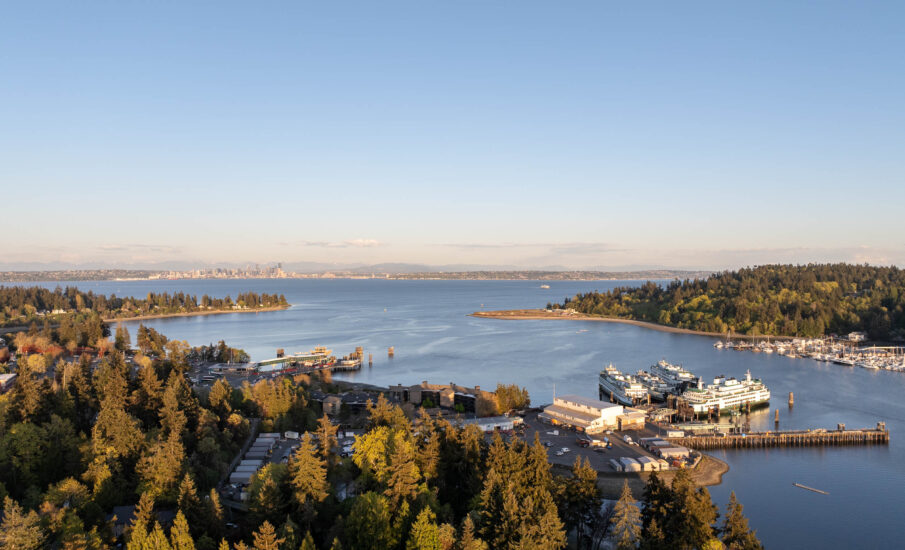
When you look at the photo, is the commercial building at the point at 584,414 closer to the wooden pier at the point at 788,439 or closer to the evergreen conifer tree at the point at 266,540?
the wooden pier at the point at 788,439

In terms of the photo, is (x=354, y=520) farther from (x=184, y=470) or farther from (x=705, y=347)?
(x=705, y=347)

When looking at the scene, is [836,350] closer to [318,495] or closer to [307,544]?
[318,495]

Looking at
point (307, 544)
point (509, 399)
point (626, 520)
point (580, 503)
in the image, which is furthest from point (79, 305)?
point (626, 520)

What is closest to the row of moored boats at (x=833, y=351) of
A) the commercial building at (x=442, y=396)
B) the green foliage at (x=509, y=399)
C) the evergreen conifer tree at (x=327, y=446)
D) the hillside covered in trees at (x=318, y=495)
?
the green foliage at (x=509, y=399)

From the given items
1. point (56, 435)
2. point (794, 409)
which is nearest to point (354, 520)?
point (56, 435)

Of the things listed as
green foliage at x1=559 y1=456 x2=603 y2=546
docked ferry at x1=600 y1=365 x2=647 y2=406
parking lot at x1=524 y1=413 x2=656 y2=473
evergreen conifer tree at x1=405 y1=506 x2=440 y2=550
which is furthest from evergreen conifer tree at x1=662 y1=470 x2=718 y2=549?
docked ferry at x1=600 y1=365 x2=647 y2=406
